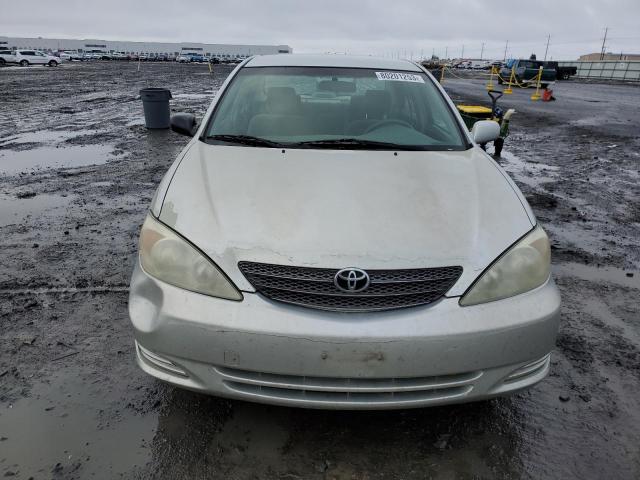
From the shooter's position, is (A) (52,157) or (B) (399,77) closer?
(B) (399,77)

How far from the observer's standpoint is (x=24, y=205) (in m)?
5.49

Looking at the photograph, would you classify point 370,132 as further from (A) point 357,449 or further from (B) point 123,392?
(B) point 123,392

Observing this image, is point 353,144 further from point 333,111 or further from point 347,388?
point 347,388

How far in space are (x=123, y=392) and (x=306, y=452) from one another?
1060mm

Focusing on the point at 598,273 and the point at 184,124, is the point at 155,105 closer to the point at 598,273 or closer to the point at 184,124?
the point at 184,124

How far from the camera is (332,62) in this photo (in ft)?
12.2

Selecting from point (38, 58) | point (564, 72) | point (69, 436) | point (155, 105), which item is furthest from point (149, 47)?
point (69, 436)

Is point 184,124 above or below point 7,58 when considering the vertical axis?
above

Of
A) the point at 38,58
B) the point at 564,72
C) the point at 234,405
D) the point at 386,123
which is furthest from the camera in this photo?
the point at 38,58

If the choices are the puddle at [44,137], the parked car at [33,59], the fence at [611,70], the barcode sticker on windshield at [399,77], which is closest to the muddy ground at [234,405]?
the barcode sticker on windshield at [399,77]

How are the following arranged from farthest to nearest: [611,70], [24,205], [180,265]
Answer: [611,70] → [24,205] → [180,265]

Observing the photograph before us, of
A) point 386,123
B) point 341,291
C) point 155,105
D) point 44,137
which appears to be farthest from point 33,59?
point 341,291

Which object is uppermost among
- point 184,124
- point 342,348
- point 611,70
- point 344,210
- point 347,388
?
point 611,70

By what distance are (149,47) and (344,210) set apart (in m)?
139
